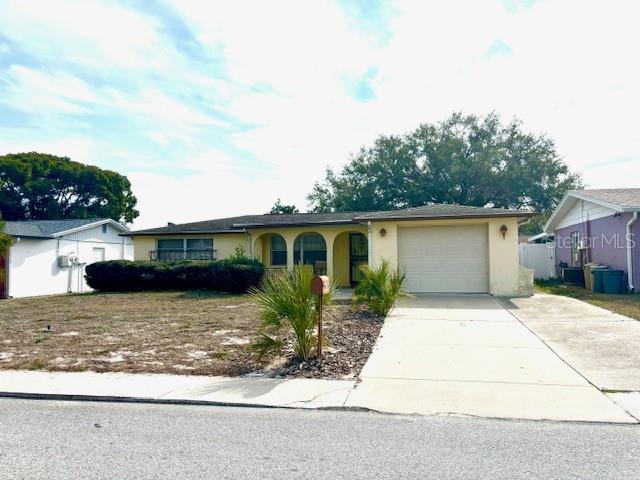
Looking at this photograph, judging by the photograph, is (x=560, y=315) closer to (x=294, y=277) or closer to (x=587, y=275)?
(x=294, y=277)

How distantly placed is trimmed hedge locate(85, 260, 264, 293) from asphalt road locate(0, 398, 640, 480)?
40.6 ft

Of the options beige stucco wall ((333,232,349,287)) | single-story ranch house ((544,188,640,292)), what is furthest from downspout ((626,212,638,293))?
beige stucco wall ((333,232,349,287))

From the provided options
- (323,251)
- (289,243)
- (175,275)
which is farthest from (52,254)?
(323,251)

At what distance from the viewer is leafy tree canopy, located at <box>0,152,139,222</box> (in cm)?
4025

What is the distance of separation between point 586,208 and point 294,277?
1660 cm

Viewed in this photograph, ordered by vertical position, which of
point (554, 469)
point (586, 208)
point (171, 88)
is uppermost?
point (171, 88)

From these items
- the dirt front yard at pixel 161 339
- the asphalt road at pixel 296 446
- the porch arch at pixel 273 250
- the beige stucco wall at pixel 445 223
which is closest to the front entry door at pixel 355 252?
the beige stucco wall at pixel 445 223

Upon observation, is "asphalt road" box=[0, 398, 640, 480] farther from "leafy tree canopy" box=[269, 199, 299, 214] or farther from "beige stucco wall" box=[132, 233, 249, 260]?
"leafy tree canopy" box=[269, 199, 299, 214]

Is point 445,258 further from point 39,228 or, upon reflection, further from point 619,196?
point 39,228

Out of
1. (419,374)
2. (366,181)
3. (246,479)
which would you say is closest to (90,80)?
(419,374)

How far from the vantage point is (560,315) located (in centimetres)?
1096

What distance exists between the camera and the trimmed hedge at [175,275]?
17484mm

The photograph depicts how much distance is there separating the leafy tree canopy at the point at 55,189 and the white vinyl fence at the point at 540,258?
3507 centimetres

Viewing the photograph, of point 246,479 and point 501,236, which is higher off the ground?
point 501,236
